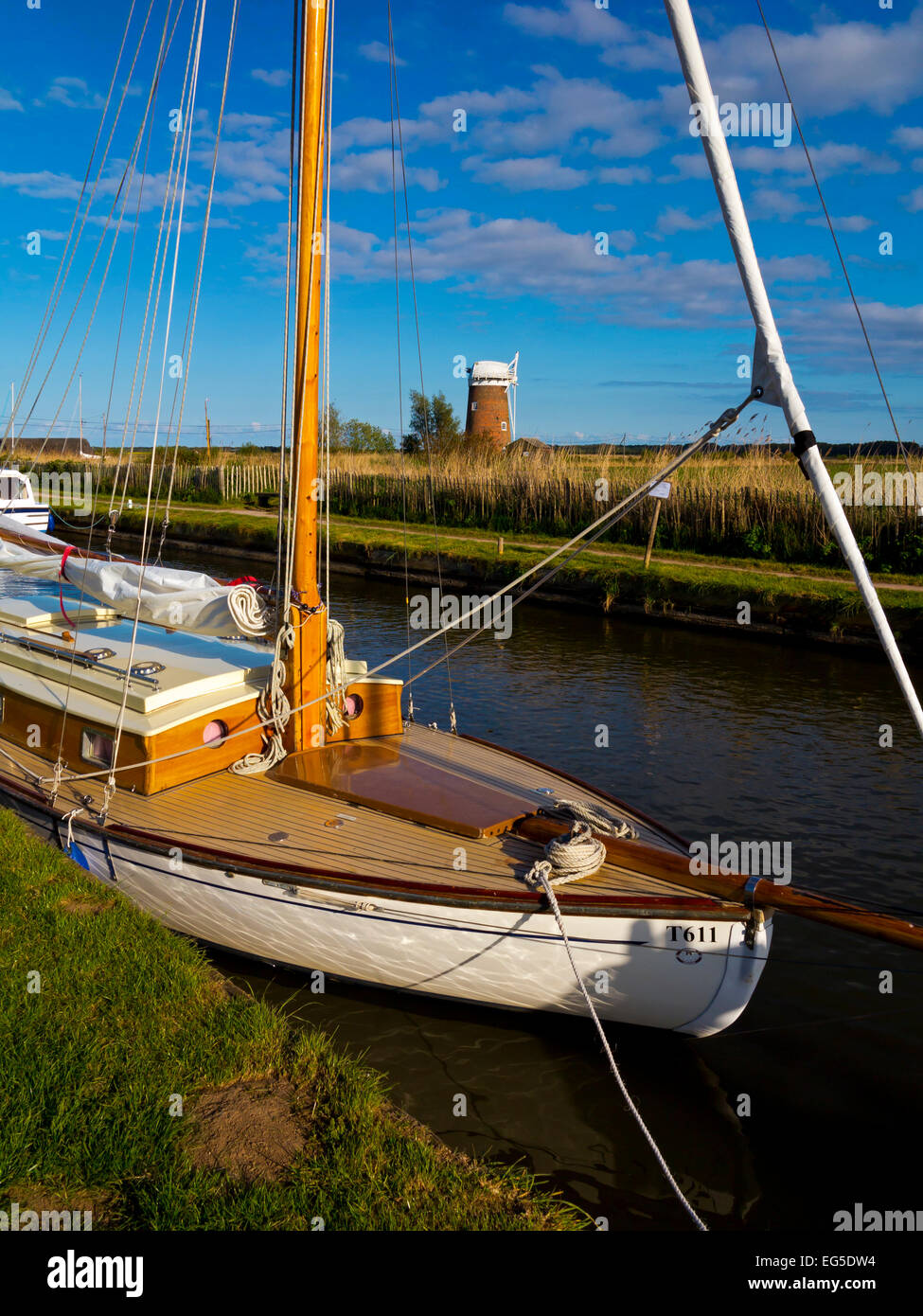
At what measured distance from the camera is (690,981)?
231 inches

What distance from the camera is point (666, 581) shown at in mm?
22094

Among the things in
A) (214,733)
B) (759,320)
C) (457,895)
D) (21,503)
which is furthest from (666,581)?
(21,503)

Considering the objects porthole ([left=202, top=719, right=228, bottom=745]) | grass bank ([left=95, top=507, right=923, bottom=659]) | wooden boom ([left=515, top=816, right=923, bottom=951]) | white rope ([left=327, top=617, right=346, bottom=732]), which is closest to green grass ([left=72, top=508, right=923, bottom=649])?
grass bank ([left=95, top=507, right=923, bottom=659])

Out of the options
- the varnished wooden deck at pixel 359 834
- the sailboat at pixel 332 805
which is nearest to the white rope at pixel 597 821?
the sailboat at pixel 332 805

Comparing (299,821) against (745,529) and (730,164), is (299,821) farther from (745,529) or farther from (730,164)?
(745,529)

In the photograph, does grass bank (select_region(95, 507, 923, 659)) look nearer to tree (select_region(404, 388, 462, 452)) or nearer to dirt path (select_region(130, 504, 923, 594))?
dirt path (select_region(130, 504, 923, 594))

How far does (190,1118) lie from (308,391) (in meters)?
5.73

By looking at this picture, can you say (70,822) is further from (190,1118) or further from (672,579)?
(672,579)

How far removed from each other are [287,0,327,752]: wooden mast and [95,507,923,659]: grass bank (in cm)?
1389

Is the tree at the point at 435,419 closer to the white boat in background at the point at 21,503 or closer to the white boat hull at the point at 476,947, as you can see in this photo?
the white boat in background at the point at 21,503

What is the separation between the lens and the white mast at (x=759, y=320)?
4543 millimetres

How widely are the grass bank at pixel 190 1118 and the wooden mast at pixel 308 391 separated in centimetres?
307
